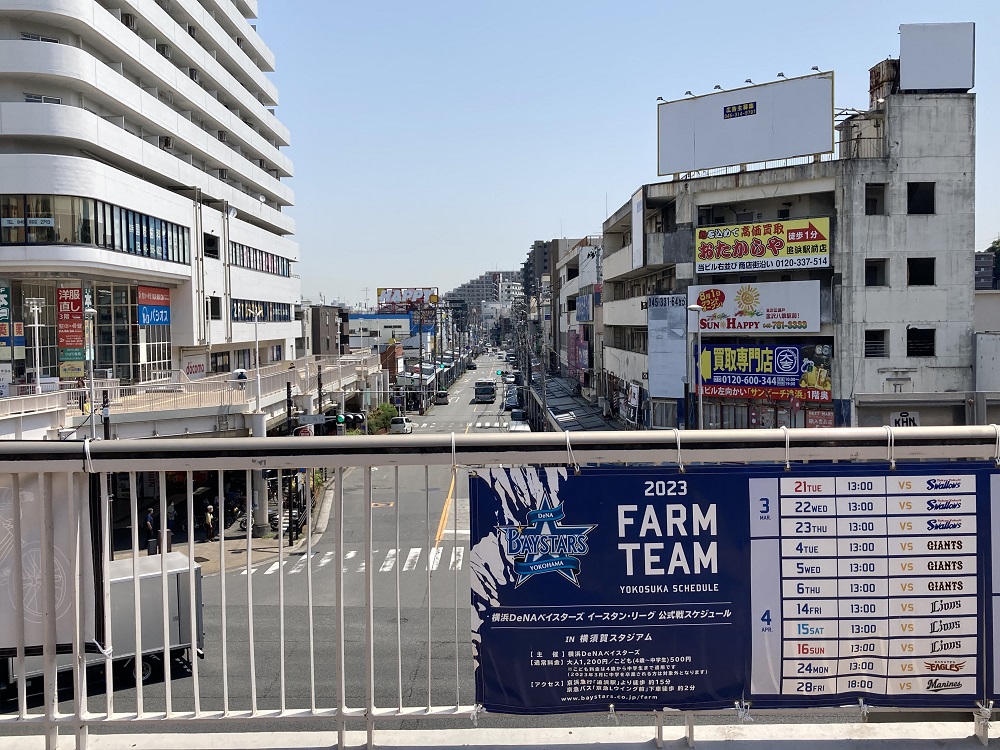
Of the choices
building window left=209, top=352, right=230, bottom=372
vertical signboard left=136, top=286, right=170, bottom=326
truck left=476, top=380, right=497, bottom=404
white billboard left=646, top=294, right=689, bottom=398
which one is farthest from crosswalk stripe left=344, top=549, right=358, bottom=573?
truck left=476, top=380, right=497, bottom=404

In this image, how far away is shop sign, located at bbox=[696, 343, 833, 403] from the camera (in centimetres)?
3791

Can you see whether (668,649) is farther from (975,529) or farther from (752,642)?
(975,529)

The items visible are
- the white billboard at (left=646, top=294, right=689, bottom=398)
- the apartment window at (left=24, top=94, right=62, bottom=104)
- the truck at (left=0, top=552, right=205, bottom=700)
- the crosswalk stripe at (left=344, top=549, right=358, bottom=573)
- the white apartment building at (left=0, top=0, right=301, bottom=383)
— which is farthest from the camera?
the white billboard at (left=646, top=294, right=689, bottom=398)

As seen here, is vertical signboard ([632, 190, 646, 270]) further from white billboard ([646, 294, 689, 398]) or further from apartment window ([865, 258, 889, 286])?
apartment window ([865, 258, 889, 286])

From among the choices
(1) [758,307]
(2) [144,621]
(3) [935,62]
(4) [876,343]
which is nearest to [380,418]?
(1) [758,307]

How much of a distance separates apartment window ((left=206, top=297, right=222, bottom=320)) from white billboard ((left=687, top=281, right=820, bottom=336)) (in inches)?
1015

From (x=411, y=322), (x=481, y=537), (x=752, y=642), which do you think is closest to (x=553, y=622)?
(x=481, y=537)

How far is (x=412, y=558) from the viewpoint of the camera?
2239 cm

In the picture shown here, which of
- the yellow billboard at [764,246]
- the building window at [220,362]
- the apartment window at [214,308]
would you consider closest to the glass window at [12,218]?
the apartment window at [214,308]

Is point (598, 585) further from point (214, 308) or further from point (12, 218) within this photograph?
point (214, 308)

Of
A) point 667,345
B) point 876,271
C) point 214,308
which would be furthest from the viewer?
point 214,308

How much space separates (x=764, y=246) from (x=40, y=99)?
1269 inches

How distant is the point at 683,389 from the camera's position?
42.5 meters

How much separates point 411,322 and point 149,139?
3657 inches
